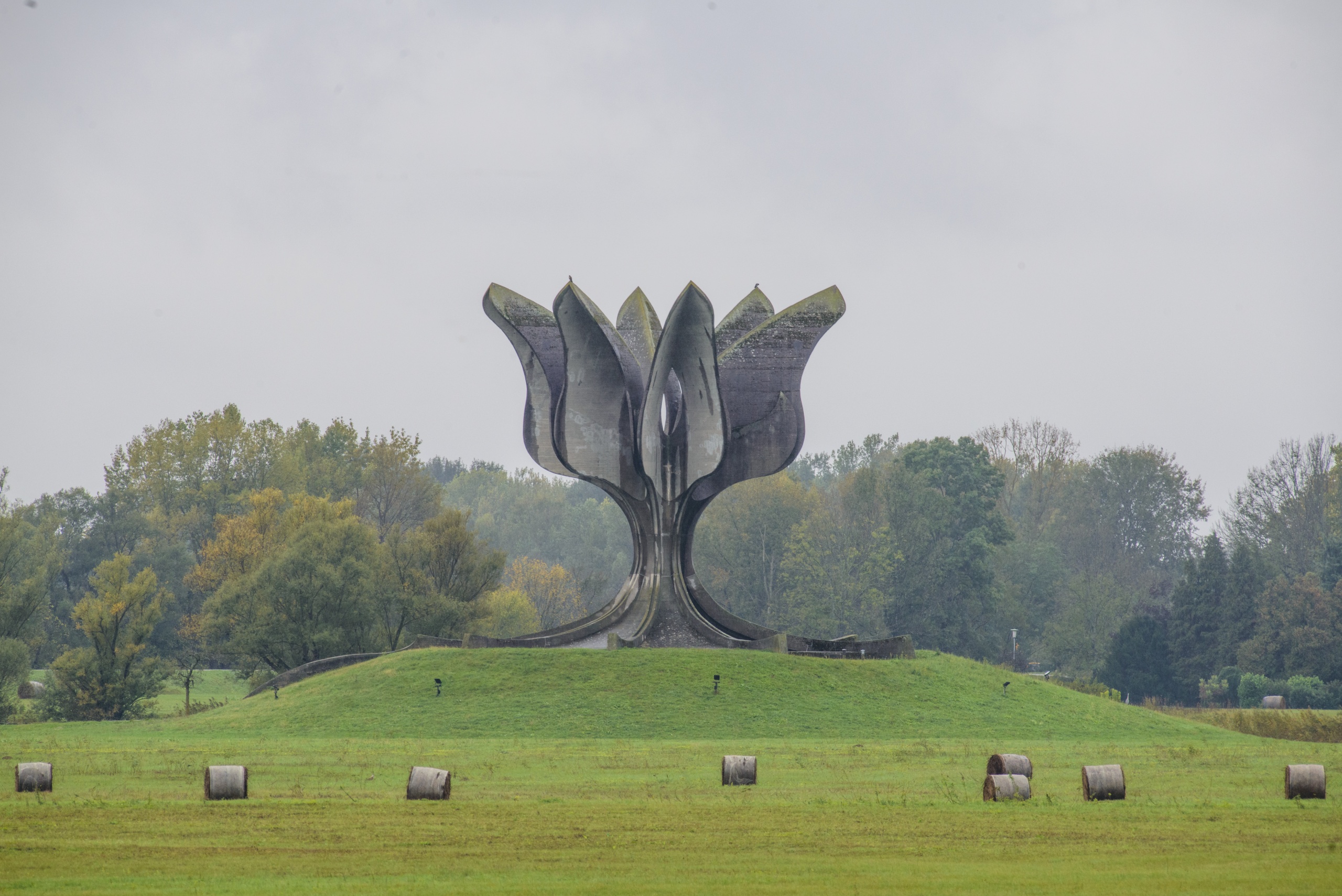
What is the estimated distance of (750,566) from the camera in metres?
82.8

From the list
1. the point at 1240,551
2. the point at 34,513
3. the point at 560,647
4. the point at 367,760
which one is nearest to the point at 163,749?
the point at 367,760

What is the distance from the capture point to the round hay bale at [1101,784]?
20188 millimetres

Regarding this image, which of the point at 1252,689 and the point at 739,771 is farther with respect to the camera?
the point at 1252,689

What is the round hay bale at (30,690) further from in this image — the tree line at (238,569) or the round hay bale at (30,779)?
the round hay bale at (30,779)

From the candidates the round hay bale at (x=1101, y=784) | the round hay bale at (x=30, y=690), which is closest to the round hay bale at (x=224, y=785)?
the round hay bale at (x=1101, y=784)

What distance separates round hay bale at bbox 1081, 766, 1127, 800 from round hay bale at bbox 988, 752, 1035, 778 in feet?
3.00

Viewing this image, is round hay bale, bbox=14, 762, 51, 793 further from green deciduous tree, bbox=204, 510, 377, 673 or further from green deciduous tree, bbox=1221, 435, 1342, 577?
green deciduous tree, bbox=1221, 435, 1342, 577

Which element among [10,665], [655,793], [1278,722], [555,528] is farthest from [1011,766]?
[555,528]

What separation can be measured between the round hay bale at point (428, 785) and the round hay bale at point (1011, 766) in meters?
7.95

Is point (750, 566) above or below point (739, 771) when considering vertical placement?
above

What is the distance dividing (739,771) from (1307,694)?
4161 centimetres

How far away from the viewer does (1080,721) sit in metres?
36.1

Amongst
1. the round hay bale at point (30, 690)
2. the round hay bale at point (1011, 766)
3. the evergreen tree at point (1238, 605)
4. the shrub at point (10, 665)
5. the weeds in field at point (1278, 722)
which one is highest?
the evergreen tree at point (1238, 605)

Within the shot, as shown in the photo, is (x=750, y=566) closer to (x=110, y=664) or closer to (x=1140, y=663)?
(x=1140, y=663)
